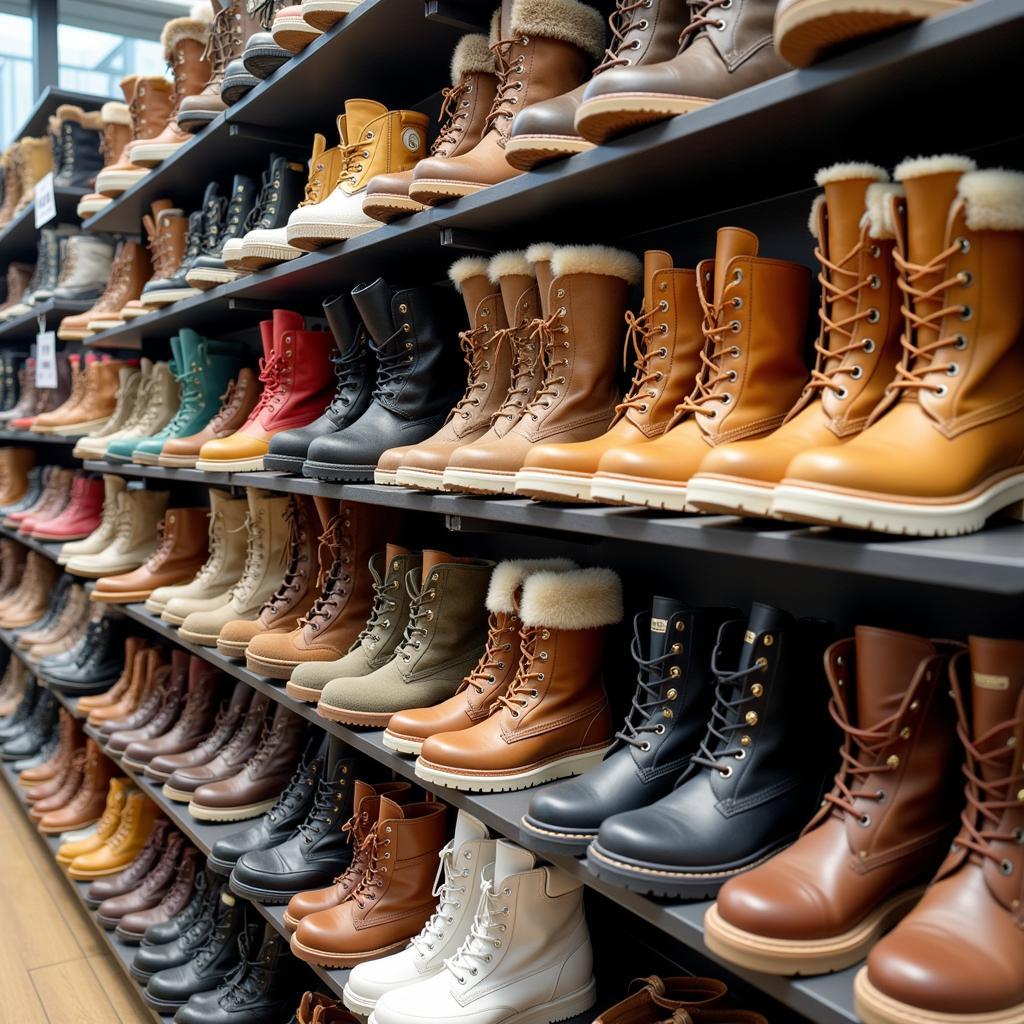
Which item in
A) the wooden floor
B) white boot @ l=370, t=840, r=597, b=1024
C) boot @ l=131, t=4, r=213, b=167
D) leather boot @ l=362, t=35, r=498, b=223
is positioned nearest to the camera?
white boot @ l=370, t=840, r=597, b=1024

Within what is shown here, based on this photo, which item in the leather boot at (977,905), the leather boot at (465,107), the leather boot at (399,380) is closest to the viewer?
the leather boot at (977,905)

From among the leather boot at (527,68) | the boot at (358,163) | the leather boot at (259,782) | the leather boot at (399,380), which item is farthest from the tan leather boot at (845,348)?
the leather boot at (259,782)

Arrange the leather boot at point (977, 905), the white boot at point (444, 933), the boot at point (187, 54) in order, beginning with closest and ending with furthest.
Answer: the leather boot at point (977, 905) < the white boot at point (444, 933) < the boot at point (187, 54)

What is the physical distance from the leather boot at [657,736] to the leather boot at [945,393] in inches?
16.5

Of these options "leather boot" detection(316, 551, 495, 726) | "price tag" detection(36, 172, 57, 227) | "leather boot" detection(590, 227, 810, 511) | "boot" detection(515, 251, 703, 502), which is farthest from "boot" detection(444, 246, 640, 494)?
"price tag" detection(36, 172, 57, 227)

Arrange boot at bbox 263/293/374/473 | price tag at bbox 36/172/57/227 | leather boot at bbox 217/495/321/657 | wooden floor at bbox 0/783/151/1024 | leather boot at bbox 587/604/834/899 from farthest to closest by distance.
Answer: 1. price tag at bbox 36/172/57/227
2. wooden floor at bbox 0/783/151/1024
3. leather boot at bbox 217/495/321/657
4. boot at bbox 263/293/374/473
5. leather boot at bbox 587/604/834/899

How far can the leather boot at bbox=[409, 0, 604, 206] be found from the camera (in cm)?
162

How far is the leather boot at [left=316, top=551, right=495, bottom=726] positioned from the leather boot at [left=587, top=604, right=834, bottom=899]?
2.34 ft

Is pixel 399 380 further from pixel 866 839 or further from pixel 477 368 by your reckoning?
pixel 866 839

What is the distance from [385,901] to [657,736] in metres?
0.80

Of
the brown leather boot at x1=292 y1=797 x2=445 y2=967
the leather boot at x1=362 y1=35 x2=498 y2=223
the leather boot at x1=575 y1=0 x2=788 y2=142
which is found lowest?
the brown leather boot at x1=292 y1=797 x2=445 y2=967

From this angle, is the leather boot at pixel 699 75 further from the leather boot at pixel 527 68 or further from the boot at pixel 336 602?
the boot at pixel 336 602

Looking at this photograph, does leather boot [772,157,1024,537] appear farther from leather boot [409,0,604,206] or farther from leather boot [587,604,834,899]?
leather boot [409,0,604,206]

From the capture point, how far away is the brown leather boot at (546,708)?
1.55 meters
